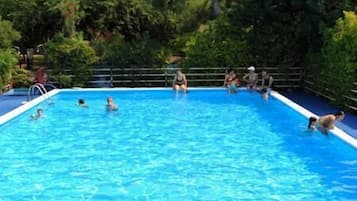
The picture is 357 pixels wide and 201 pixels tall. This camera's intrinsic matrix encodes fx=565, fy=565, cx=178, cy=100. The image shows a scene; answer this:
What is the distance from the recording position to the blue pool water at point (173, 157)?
8.52 metres

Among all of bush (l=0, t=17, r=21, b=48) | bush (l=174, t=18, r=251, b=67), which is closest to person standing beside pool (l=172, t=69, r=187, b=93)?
bush (l=174, t=18, r=251, b=67)

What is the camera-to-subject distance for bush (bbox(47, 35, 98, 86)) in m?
21.4

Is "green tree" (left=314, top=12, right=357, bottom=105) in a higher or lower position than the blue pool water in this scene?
higher

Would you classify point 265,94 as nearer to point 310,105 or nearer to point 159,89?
point 310,105

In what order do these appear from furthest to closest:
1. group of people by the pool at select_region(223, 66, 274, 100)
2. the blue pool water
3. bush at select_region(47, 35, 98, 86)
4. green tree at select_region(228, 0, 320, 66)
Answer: bush at select_region(47, 35, 98, 86) < group of people by the pool at select_region(223, 66, 274, 100) < green tree at select_region(228, 0, 320, 66) < the blue pool water

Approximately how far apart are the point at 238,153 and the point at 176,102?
8135mm

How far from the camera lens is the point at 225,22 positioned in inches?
864

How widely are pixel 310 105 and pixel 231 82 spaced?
357cm

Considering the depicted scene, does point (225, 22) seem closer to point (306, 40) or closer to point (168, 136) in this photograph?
point (306, 40)

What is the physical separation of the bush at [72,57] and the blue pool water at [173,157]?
14.1 feet

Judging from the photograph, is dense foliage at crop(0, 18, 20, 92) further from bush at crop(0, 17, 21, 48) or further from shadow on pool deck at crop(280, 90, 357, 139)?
shadow on pool deck at crop(280, 90, 357, 139)

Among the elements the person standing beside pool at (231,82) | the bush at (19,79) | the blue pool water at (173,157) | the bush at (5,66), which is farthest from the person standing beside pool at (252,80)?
the bush at (19,79)

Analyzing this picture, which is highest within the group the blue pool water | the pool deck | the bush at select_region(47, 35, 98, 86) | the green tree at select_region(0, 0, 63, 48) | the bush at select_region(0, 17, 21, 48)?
the green tree at select_region(0, 0, 63, 48)

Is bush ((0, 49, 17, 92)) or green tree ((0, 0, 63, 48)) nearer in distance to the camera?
bush ((0, 49, 17, 92))
